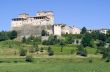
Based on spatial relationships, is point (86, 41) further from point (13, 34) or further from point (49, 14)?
point (13, 34)

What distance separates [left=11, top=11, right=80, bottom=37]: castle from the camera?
472 feet

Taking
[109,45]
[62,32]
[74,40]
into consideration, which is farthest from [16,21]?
[109,45]

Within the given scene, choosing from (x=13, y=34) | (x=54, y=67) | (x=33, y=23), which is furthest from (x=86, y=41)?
(x=54, y=67)

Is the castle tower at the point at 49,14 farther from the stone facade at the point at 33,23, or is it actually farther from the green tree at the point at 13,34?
the green tree at the point at 13,34

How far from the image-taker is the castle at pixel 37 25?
143875mm

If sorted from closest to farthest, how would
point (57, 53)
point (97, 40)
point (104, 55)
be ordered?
1. point (104, 55)
2. point (57, 53)
3. point (97, 40)

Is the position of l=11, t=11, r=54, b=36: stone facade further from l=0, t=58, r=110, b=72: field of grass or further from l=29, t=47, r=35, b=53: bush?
l=0, t=58, r=110, b=72: field of grass

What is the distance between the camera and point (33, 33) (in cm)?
14600

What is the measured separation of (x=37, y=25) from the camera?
148 m

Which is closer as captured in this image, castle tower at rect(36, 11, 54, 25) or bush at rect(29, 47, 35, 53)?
bush at rect(29, 47, 35, 53)

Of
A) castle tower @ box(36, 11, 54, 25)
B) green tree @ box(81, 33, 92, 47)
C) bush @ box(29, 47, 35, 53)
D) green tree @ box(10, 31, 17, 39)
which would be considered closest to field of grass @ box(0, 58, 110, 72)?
bush @ box(29, 47, 35, 53)

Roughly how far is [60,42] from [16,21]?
32.9 metres

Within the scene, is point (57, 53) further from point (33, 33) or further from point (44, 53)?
point (33, 33)

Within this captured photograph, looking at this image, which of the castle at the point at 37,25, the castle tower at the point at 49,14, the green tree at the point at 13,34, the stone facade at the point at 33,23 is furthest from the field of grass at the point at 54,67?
the castle tower at the point at 49,14
